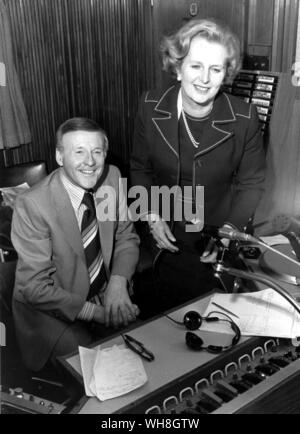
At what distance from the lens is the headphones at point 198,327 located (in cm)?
129

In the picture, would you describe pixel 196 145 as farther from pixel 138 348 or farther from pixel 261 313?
pixel 138 348

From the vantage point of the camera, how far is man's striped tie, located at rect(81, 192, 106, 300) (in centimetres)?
181

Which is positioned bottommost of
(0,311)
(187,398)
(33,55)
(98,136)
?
(0,311)

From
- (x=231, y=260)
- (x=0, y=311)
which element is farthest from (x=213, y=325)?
(x=0, y=311)

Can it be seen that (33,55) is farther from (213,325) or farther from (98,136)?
(213,325)

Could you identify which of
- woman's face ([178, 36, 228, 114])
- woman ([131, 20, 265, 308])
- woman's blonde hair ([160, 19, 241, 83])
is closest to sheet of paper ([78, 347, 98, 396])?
woman ([131, 20, 265, 308])

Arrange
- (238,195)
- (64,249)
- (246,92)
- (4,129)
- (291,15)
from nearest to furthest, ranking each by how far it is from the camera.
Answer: (64,249) → (238,195) → (291,15) → (246,92) → (4,129)

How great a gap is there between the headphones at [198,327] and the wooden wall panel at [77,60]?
2064 mm

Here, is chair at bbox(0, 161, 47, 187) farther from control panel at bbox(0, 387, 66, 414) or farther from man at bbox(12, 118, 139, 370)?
control panel at bbox(0, 387, 66, 414)

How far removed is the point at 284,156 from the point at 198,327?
134 cm

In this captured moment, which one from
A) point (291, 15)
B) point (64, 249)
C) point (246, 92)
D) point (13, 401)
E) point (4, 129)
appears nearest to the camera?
point (13, 401)

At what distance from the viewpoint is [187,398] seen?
115cm

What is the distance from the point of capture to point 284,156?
8.09 ft

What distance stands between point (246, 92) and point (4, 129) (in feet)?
5.23
